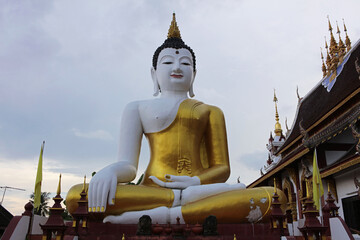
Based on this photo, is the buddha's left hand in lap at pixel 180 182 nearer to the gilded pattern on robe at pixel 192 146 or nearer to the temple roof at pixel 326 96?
the gilded pattern on robe at pixel 192 146

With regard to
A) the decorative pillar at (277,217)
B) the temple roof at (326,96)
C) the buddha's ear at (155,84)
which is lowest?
the decorative pillar at (277,217)

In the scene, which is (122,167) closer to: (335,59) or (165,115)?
(165,115)

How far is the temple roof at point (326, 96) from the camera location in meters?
10.8

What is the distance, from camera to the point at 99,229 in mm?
4211

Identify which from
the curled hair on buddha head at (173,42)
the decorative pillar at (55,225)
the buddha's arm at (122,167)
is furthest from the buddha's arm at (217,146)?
the decorative pillar at (55,225)

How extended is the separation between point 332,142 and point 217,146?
289 inches

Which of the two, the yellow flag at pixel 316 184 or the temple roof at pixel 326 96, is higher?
the temple roof at pixel 326 96

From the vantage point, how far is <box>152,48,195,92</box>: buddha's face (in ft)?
18.7

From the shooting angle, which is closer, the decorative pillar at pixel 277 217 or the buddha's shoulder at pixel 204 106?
the decorative pillar at pixel 277 217

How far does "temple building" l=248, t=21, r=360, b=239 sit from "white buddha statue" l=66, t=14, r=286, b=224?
289cm

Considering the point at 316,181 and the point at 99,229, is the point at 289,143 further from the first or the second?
the point at 99,229

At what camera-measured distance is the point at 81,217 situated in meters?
4.15

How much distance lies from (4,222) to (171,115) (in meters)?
5.22

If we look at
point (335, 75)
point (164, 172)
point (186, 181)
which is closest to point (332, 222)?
Answer: point (186, 181)
